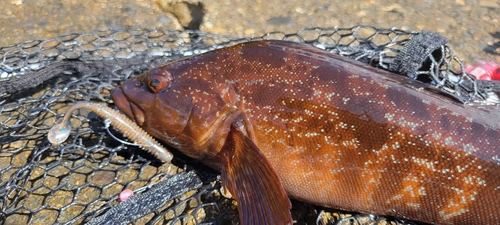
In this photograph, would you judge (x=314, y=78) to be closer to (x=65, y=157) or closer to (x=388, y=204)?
(x=388, y=204)

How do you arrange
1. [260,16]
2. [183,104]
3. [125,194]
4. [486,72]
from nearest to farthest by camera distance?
[183,104]
[125,194]
[486,72]
[260,16]

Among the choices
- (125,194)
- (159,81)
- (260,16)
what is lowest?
(125,194)

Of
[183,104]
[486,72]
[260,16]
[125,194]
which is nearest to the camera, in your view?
[183,104]

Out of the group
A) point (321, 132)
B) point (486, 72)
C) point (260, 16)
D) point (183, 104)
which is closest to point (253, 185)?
point (321, 132)

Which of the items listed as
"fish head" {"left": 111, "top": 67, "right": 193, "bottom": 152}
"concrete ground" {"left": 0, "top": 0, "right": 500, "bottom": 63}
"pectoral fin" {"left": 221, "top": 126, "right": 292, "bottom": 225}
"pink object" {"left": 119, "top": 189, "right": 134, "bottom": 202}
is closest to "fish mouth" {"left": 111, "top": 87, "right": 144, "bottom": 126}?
"fish head" {"left": 111, "top": 67, "right": 193, "bottom": 152}

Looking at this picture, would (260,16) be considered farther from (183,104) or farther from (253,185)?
(253,185)

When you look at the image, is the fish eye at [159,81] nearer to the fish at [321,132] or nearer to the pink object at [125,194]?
the fish at [321,132]
